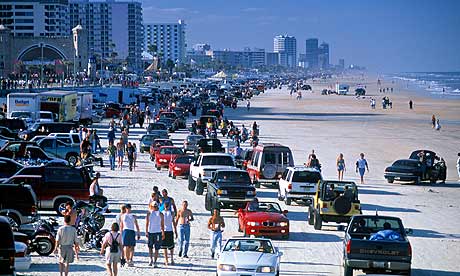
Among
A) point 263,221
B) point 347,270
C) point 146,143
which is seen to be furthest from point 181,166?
point 347,270

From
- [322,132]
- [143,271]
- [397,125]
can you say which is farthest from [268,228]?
[397,125]

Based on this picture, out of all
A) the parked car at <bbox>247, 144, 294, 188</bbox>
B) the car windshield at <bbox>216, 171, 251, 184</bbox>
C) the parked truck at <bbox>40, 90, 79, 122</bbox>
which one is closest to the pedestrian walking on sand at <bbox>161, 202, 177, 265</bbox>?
the car windshield at <bbox>216, 171, 251, 184</bbox>

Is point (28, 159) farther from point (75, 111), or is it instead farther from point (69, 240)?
point (75, 111)

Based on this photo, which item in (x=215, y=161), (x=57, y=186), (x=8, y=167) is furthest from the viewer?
(x=215, y=161)

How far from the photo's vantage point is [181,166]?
37438 millimetres

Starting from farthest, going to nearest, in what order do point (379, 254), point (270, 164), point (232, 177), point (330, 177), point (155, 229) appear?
point (330, 177)
point (270, 164)
point (232, 177)
point (155, 229)
point (379, 254)

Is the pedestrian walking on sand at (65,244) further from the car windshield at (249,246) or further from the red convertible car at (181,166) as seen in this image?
the red convertible car at (181,166)

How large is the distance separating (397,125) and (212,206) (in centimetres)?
5815

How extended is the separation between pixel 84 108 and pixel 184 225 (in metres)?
49.4

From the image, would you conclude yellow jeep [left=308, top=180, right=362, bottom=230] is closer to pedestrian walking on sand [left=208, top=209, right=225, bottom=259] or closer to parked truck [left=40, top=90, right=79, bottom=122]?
pedestrian walking on sand [left=208, top=209, right=225, bottom=259]

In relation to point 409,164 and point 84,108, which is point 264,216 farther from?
point 84,108

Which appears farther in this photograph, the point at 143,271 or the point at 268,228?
the point at 268,228

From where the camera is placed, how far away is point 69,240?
17.2 meters

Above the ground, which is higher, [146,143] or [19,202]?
[19,202]
